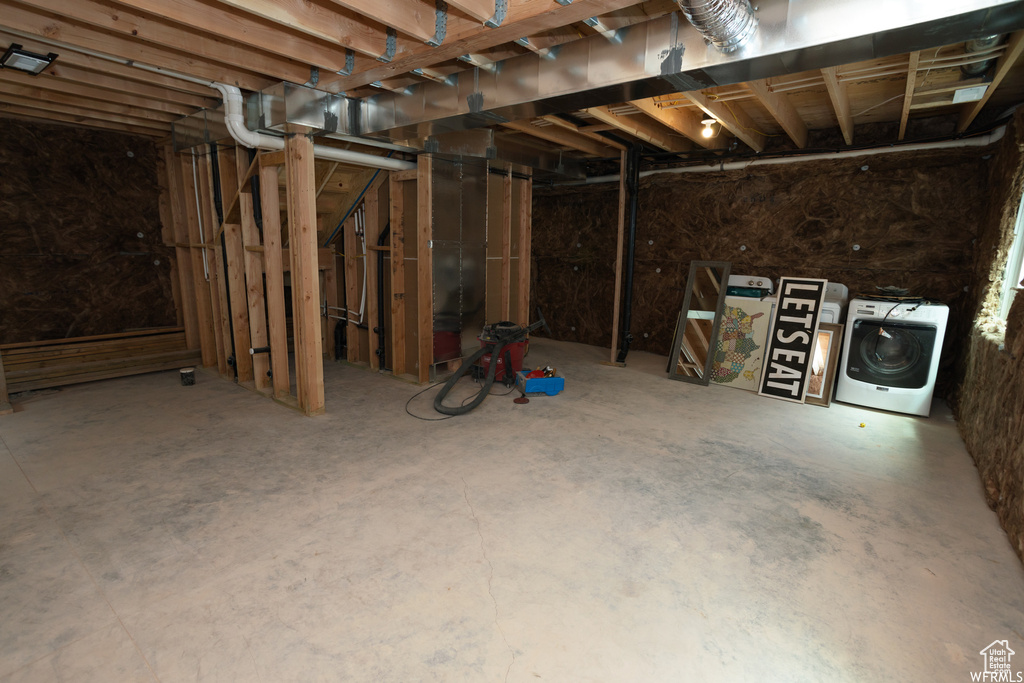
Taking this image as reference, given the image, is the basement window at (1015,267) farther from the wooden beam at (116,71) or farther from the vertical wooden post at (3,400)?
the vertical wooden post at (3,400)

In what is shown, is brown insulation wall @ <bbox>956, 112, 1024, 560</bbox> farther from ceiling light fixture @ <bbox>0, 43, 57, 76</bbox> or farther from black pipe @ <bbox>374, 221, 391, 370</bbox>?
ceiling light fixture @ <bbox>0, 43, 57, 76</bbox>

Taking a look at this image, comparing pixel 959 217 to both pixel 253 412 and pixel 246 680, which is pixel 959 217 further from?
pixel 253 412

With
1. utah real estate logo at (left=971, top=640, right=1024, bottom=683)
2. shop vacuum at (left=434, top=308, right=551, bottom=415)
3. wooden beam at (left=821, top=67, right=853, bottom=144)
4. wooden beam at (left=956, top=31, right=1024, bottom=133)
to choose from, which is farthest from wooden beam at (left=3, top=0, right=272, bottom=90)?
utah real estate logo at (left=971, top=640, right=1024, bottom=683)

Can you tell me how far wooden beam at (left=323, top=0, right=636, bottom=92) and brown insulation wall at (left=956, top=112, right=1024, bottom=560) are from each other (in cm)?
284

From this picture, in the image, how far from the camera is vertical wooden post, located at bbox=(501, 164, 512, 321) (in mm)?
5266

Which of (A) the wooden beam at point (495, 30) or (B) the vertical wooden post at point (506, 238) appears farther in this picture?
(B) the vertical wooden post at point (506, 238)

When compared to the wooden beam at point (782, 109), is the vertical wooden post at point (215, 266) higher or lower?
lower

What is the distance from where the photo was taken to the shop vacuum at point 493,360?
3.99 m

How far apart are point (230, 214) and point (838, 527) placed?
198 inches

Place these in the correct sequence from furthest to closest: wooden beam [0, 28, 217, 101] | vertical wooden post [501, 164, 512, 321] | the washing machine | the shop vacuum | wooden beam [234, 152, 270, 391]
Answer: vertical wooden post [501, 164, 512, 321] → wooden beam [234, 152, 270, 391] → the shop vacuum → the washing machine → wooden beam [0, 28, 217, 101]

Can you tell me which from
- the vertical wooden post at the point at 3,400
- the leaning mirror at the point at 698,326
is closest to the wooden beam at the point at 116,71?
the vertical wooden post at the point at 3,400

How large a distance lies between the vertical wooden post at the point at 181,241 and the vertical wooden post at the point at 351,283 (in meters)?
1.60

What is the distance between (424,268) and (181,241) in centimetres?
272

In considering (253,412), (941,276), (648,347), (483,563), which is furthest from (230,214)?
(941,276)
